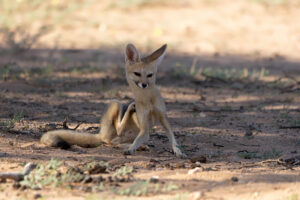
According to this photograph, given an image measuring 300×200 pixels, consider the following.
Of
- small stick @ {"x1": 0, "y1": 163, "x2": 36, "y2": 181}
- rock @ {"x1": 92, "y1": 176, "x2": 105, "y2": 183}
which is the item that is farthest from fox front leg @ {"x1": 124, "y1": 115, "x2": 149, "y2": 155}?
small stick @ {"x1": 0, "y1": 163, "x2": 36, "y2": 181}

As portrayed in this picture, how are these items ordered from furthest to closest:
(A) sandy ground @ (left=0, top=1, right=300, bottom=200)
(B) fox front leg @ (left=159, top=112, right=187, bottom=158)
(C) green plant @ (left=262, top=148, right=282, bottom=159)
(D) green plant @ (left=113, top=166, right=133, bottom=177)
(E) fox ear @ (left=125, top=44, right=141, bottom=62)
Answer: (E) fox ear @ (left=125, top=44, right=141, bottom=62) < (C) green plant @ (left=262, top=148, right=282, bottom=159) < (B) fox front leg @ (left=159, top=112, right=187, bottom=158) < (A) sandy ground @ (left=0, top=1, right=300, bottom=200) < (D) green plant @ (left=113, top=166, right=133, bottom=177)

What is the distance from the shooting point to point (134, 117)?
583 centimetres

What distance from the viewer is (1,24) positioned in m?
13.1

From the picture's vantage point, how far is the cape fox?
5.55 metres

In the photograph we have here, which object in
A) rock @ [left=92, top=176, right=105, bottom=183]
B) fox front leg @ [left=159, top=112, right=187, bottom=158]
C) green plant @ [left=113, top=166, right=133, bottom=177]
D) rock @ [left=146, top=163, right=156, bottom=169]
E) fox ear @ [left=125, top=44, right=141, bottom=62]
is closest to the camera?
rock @ [left=92, top=176, right=105, bottom=183]

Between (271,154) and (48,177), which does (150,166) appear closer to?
(48,177)

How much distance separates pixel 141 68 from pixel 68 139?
1.06 meters

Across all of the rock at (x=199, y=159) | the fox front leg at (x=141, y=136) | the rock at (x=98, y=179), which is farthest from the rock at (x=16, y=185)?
the rock at (x=199, y=159)

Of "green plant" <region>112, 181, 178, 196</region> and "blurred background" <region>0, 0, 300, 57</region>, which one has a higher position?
"blurred background" <region>0, 0, 300, 57</region>

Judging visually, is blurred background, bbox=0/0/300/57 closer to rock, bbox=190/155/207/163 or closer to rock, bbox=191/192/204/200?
rock, bbox=190/155/207/163

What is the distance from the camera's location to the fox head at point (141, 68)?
18.2 ft

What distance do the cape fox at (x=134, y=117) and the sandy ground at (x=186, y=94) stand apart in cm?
13

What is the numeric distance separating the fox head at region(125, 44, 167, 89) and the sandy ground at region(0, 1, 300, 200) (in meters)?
0.75

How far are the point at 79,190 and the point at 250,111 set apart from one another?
175 inches
